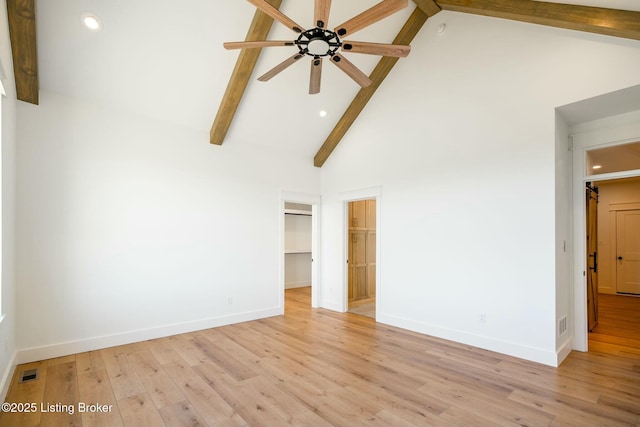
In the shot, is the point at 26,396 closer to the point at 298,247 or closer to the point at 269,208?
the point at 269,208

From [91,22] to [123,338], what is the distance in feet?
12.3

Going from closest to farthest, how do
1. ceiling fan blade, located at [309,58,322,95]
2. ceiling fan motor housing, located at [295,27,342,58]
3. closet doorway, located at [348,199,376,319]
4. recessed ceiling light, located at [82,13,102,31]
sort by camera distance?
ceiling fan motor housing, located at [295,27,342,58] < ceiling fan blade, located at [309,58,322,95] < recessed ceiling light, located at [82,13,102,31] < closet doorway, located at [348,199,376,319]

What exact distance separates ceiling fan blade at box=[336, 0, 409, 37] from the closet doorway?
431 centimetres

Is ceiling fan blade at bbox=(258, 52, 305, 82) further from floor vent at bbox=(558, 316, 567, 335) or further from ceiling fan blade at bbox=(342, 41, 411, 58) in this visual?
floor vent at bbox=(558, 316, 567, 335)

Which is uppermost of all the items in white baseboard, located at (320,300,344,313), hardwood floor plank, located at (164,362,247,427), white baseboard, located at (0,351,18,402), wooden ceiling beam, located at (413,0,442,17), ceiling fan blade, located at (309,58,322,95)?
wooden ceiling beam, located at (413,0,442,17)

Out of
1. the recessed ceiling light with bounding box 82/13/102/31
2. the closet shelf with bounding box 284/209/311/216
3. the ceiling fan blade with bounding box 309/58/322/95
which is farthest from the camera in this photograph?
the closet shelf with bounding box 284/209/311/216

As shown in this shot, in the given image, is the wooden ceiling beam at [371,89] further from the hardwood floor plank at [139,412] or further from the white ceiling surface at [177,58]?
the hardwood floor plank at [139,412]

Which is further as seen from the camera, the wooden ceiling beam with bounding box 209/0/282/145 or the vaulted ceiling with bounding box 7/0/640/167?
the wooden ceiling beam with bounding box 209/0/282/145

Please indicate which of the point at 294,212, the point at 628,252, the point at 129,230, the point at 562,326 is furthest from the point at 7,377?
the point at 628,252

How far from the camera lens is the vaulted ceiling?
3.10m

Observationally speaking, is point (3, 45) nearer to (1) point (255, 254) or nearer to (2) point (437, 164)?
(1) point (255, 254)

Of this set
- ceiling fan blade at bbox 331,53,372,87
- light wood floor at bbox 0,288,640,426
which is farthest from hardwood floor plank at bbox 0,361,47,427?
ceiling fan blade at bbox 331,53,372,87

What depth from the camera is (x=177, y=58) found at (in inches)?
152

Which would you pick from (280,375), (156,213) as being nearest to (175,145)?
(156,213)
